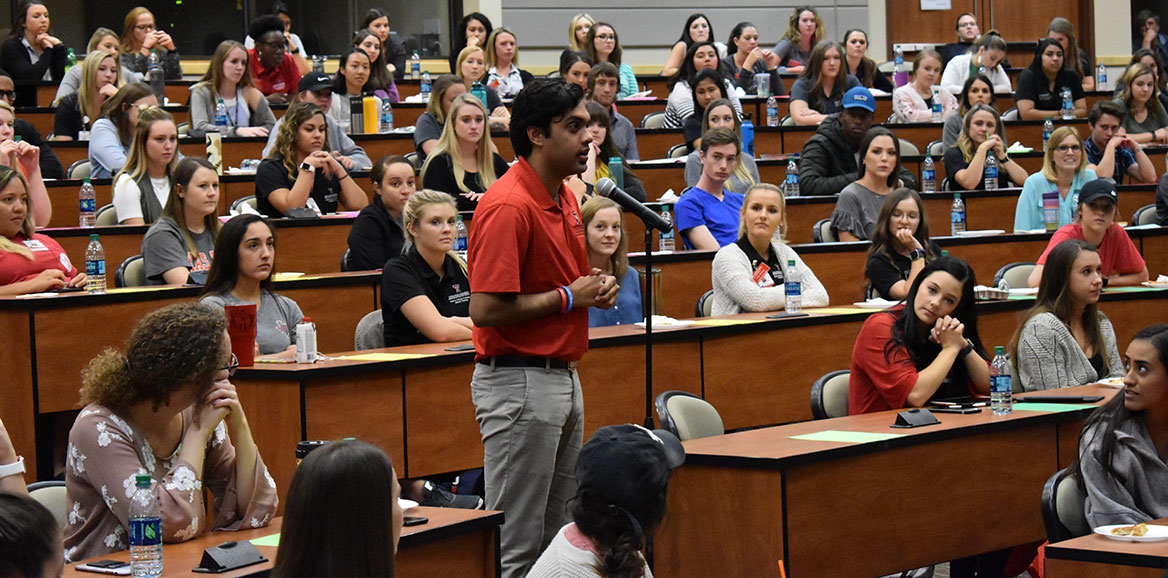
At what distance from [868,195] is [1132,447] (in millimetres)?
4055

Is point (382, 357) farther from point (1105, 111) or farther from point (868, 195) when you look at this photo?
point (1105, 111)

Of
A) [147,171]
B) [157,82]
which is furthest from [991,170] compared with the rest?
[157,82]

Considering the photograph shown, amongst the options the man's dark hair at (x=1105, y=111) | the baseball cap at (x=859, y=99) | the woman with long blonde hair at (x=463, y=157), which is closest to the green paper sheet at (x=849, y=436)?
the woman with long blonde hair at (x=463, y=157)

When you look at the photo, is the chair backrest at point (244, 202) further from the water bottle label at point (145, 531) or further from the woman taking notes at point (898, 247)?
the water bottle label at point (145, 531)

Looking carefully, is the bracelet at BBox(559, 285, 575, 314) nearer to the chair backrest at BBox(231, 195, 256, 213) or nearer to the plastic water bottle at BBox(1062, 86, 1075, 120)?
the chair backrest at BBox(231, 195, 256, 213)

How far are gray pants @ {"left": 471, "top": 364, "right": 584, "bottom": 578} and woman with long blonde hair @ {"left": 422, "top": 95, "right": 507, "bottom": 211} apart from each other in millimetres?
3957

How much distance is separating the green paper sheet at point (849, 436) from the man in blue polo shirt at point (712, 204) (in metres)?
3.27

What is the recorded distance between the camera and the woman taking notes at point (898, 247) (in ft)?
21.4

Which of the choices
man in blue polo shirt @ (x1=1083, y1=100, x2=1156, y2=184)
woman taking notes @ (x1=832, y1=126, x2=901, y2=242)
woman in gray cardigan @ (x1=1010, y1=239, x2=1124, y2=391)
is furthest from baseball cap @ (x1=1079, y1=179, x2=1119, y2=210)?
man in blue polo shirt @ (x1=1083, y1=100, x2=1156, y2=184)

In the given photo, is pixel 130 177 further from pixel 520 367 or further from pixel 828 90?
pixel 828 90

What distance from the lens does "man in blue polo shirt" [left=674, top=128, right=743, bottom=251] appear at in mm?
7391

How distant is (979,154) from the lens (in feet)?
29.2

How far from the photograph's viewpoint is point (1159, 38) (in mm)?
15008

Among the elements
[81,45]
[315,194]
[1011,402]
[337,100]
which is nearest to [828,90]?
[337,100]
